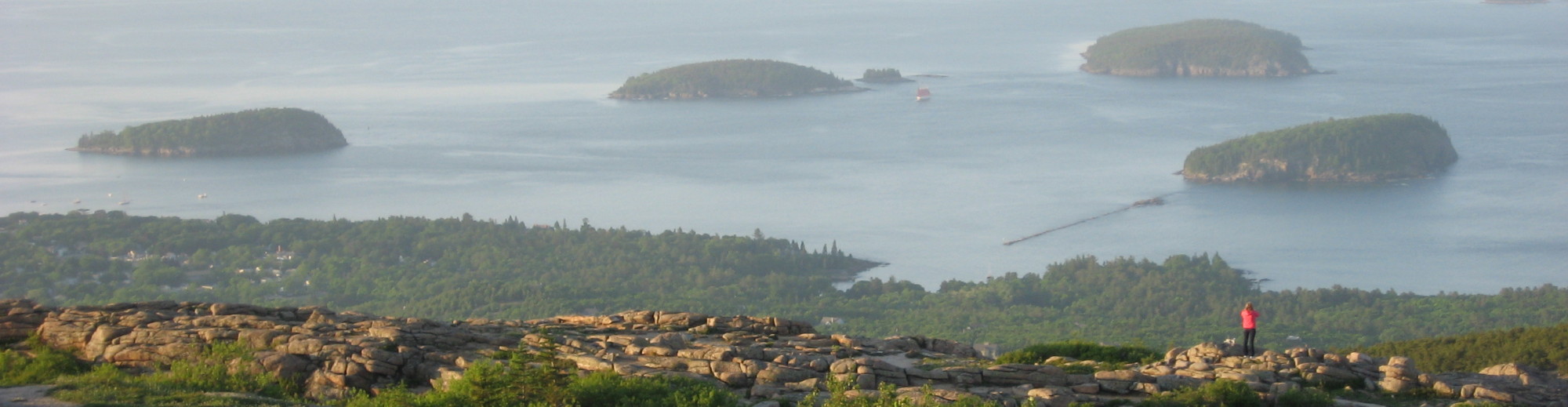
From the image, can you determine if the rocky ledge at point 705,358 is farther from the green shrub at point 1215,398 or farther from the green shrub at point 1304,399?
the green shrub at point 1215,398

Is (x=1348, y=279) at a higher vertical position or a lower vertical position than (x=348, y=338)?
lower

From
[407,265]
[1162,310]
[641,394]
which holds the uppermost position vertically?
[641,394]

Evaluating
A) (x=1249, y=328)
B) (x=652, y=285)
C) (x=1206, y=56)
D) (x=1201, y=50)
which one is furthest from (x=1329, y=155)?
(x=1249, y=328)

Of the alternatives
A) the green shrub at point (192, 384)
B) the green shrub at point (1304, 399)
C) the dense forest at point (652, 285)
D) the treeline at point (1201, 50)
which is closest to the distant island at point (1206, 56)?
the treeline at point (1201, 50)

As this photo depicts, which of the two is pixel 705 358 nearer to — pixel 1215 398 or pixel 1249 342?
pixel 1215 398

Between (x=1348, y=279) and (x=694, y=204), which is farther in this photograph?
(x=694, y=204)

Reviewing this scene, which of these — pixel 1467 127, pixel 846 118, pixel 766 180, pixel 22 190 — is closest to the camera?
pixel 22 190

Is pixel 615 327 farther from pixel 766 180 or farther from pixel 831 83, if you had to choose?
pixel 831 83

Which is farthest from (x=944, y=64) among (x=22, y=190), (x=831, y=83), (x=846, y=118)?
(x=22, y=190)
